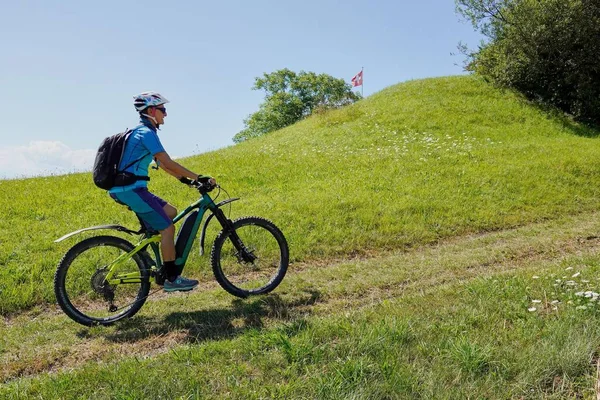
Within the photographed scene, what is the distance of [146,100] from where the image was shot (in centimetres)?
595

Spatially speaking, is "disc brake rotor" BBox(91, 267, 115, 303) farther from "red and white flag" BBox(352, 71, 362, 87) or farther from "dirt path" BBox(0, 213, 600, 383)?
"red and white flag" BBox(352, 71, 362, 87)

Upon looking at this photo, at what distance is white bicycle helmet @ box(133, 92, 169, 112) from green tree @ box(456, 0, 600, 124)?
25.5 metres

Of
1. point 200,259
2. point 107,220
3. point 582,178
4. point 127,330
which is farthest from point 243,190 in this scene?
point 582,178

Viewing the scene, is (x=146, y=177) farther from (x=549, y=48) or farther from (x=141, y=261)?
(x=549, y=48)

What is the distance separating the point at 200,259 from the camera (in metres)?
8.42

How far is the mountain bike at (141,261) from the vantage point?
6055 mm

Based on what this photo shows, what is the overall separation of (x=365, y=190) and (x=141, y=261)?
7903mm

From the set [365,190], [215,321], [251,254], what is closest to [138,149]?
[251,254]

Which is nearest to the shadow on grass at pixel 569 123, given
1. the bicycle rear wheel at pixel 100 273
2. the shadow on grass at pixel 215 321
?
the shadow on grass at pixel 215 321

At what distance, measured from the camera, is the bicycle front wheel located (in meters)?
6.65

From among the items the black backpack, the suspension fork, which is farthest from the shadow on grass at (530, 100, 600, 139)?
the black backpack

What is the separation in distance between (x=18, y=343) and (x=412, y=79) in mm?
30868

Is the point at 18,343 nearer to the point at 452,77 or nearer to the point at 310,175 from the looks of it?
the point at 310,175

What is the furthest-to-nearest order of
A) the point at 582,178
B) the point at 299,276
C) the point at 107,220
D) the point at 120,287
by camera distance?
1. the point at 582,178
2. the point at 107,220
3. the point at 299,276
4. the point at 120,287
